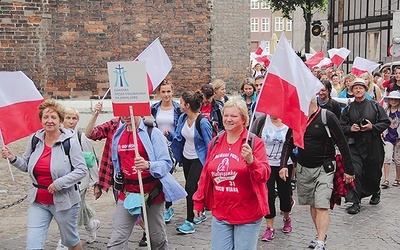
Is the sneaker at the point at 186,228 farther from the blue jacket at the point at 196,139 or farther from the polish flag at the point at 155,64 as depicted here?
the polish flag at the point at 155,64

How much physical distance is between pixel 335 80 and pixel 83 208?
8.19m

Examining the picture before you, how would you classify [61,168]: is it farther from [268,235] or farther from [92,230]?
[268,235]

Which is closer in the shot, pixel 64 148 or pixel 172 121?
pixel 64 148

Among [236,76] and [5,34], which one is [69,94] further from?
[236,76]

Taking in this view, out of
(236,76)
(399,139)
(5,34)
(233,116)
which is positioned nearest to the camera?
(233,116)

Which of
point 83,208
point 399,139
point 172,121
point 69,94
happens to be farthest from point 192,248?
point 69,94

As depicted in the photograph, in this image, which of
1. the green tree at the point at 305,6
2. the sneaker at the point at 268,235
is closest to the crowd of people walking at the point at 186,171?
the sneaker at the point at 268,235

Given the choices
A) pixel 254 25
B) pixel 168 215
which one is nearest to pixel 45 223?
pixel 168 215

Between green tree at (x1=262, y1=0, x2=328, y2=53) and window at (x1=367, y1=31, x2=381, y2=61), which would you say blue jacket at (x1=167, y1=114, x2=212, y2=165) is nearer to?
window at (x1=367, y1=31, x2=381, y2=61)

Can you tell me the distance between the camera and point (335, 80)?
13.8 metres

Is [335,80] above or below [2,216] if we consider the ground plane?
above

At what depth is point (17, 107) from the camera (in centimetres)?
669

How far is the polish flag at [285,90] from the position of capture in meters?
5.67

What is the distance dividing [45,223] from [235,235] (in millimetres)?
1788
